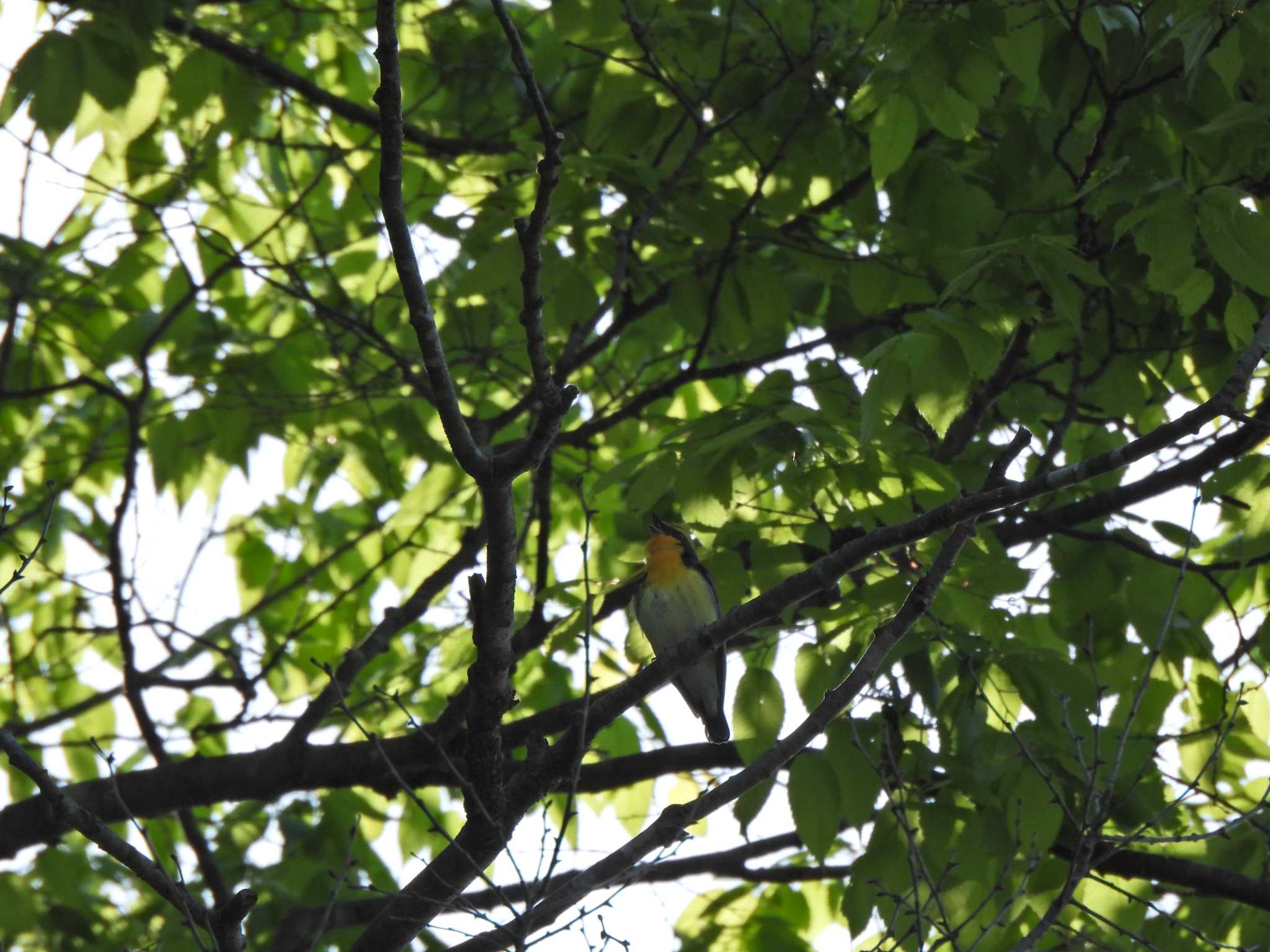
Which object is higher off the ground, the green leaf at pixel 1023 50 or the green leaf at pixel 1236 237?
the green leaf at pixel 1023 50

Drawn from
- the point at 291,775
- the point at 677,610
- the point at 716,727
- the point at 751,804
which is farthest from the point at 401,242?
the point at 716,727

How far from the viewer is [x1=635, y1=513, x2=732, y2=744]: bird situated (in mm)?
6094

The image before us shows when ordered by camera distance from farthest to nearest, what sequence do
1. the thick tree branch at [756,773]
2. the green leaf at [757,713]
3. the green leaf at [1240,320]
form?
the green leaf at [757,713] → the green leaf at [1240,320] → the thick tree branch at [756,773]

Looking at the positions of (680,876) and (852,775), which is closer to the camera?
(852,775)

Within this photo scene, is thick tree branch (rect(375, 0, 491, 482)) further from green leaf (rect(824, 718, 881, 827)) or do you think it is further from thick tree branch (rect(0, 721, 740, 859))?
thick tree branch (rect(0, 721, 740, 859))

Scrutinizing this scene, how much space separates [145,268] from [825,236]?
3397 millimetres

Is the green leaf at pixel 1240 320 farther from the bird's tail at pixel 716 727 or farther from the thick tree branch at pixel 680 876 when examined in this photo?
the bird's tail at pixel 716 727

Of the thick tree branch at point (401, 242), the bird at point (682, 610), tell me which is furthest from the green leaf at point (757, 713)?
the bird at point (682, 610)

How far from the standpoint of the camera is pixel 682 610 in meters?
6.15

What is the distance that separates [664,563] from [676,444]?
7.72ft

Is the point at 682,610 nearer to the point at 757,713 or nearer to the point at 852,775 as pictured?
the point at 757,713

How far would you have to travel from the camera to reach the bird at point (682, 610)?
240 inches

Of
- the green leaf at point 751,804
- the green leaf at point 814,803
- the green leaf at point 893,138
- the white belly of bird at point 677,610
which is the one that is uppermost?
the white belly of bird at point 677,610

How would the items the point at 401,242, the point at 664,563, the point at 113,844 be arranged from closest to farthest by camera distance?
the point at 401,242, the point at 113,844, the point at 664,563
